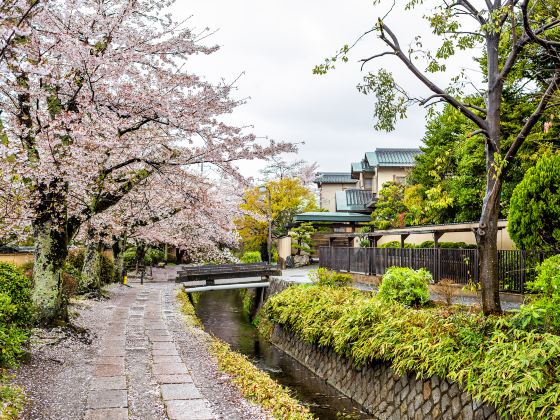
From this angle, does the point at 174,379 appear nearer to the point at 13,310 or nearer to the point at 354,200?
the point at 13,310

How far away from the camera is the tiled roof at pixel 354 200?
31.4m

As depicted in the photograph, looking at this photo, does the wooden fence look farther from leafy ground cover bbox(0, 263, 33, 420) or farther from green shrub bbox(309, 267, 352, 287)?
leafy ground cover bbox(0, 263, 33, 420)

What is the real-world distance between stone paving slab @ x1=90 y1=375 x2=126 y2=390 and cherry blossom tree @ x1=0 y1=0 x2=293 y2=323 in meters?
3.36

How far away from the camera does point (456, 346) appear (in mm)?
6984

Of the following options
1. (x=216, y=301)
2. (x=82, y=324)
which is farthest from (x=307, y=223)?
(x=82, y=324)

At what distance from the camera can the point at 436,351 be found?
7164mm

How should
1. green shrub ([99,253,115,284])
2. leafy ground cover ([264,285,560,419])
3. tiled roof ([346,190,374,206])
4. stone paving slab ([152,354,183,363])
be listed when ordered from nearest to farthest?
leafy ground cover ([264,285,560,419])
stone paving slab ([152,354,183,363])
green shrub ([99,253,115,284])
tiled roof ([346,190,374,206])

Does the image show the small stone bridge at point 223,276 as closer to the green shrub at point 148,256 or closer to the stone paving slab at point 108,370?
the stone paving slab at point 108,370

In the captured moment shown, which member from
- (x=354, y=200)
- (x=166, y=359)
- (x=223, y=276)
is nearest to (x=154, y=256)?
(x=354, y=200)

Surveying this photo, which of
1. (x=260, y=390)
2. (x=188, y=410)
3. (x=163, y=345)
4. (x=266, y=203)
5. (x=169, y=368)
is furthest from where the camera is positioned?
(x=266, y=203)

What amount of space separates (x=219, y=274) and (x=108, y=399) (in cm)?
1407

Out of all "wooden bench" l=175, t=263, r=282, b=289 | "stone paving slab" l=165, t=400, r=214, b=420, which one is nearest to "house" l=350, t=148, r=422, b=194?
"wooden bench" l=175, t=263, r=282, b=289

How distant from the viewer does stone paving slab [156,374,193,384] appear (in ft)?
23.3

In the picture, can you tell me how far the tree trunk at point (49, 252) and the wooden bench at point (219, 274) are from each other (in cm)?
1020
